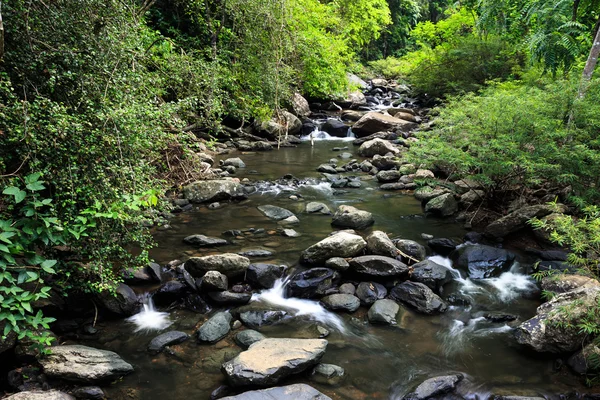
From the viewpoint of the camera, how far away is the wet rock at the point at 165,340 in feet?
14.9

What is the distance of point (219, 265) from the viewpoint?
573cm

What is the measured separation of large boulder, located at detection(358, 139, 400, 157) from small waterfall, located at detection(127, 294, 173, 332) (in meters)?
10.4

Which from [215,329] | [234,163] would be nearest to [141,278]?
[215,329]

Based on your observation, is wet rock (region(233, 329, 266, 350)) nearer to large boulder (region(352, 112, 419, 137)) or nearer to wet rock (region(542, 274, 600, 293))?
wet rock (region(542, 274, 600, 293))

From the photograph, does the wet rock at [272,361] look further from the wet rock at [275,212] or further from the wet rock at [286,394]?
the wet rock at [275,212]

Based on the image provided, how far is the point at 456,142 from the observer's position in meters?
8.07

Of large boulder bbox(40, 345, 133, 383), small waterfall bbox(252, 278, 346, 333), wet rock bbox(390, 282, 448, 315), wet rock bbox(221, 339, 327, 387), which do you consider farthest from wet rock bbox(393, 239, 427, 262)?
large boulder bbox(40, 345, 133, 383)

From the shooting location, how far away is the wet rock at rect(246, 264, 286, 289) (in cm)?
580

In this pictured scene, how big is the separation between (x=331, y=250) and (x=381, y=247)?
2.92 ft

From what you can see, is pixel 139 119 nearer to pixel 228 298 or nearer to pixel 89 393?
pixel 228 298

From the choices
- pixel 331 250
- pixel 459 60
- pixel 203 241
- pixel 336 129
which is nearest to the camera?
pixel 331 250

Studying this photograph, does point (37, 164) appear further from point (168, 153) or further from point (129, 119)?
point (168, 153)

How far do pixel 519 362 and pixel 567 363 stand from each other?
48 cm

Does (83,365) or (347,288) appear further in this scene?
(347,288)
